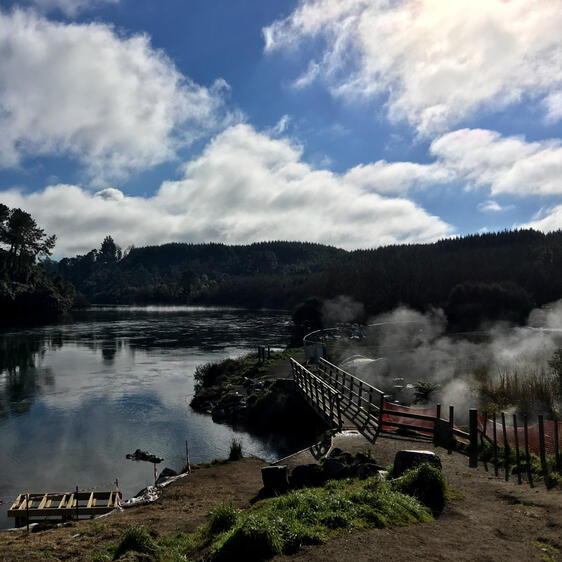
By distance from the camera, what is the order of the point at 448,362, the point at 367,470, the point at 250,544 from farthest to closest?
1. the point at 448,362
2. the point at 367,470
3. the point at 250,544

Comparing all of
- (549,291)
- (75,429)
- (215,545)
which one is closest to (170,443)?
(75,429)

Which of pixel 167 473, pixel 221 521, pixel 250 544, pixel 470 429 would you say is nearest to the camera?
pixel 250 544

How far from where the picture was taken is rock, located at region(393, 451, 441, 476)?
1175cm

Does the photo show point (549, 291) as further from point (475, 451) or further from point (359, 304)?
point (475, 451)

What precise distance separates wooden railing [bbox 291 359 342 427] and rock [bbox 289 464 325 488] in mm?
6403

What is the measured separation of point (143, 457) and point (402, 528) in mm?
16596

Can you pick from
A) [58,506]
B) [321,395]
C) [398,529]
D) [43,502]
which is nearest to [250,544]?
[398,529]

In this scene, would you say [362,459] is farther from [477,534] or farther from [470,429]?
[477,534]

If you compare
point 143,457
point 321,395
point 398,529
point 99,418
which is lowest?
→ point 143,457

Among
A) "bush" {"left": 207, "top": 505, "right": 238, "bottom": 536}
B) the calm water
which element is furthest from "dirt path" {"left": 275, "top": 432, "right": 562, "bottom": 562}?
the calm water

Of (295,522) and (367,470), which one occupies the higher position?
(295,522)

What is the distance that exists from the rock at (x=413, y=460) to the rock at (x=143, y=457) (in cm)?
1384

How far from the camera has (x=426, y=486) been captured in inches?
409

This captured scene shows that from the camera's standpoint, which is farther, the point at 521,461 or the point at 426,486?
the point at 521,461
